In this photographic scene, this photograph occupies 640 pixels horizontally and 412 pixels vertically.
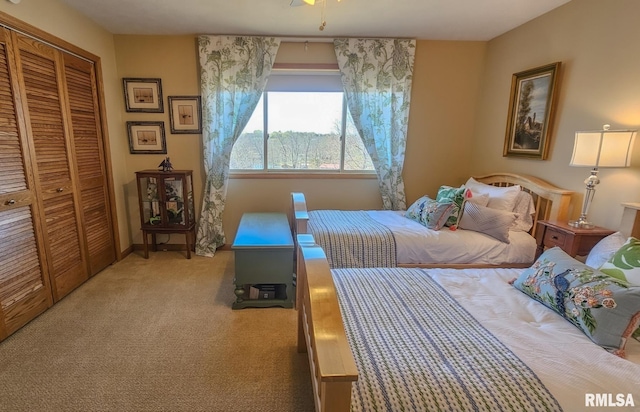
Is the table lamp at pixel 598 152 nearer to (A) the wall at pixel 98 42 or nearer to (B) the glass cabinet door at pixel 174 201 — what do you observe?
(B) the glass cabinet door at pixel 174 201

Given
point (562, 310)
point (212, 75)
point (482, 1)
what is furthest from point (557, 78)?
point (212, 75)

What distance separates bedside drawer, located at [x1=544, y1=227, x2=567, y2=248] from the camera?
212 cm

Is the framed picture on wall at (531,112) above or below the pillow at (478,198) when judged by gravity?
above

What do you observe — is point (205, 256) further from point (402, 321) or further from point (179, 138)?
point (402, 321)

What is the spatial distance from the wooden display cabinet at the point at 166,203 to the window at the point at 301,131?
65 cm

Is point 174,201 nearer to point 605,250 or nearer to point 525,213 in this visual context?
point 525,213

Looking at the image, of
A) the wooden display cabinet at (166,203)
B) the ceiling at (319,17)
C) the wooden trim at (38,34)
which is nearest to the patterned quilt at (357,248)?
the wooden display cabinet at (166,203)

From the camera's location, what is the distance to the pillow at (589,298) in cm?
118

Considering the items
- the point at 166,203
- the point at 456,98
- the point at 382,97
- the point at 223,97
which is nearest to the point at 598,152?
the point at 456,98

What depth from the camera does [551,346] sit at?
3.85ft

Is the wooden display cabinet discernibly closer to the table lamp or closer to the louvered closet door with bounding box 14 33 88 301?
the louvered closet door with bounding box 14 33 88 301

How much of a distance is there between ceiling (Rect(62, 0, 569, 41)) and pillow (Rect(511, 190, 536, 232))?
1631 millimetres

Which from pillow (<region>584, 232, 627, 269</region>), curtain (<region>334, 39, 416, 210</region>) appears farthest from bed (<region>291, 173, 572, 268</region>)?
curtain (<region>334, 39, 416, 210</region>)

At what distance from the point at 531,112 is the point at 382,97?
147 cm
